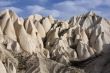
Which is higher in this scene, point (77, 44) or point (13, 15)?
point (13, 15)

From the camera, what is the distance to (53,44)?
65562 millimetres

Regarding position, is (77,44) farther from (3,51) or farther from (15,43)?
(3,51)

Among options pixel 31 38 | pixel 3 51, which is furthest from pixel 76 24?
pixel 3 51

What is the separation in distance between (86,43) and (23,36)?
10.8 metres

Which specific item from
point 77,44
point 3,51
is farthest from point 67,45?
point 3,51

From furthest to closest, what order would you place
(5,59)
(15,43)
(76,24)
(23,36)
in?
(76,24), (23,36), (15,43), (5,59)

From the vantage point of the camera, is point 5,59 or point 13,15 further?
point 13,15

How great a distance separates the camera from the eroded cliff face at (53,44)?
46.2 metres

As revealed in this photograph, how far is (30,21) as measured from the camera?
6594 cm

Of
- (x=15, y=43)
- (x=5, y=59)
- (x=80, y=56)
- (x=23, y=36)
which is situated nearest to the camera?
(x=5, y=59)

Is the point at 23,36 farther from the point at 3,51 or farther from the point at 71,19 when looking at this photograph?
the point at 71,19

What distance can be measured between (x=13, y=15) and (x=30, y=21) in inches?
208

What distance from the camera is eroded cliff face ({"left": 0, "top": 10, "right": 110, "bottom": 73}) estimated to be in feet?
151

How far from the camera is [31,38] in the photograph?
6138 centimetres
